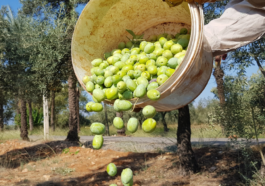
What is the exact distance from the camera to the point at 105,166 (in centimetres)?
579

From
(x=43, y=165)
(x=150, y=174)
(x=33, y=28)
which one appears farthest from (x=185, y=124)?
(x=33, y=28)

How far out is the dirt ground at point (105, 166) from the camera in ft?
14.2

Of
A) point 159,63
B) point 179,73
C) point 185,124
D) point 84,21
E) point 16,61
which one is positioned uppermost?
point 16,61

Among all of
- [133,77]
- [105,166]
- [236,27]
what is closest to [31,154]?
[105,166]

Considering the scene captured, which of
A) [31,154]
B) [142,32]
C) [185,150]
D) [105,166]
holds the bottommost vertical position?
[105,166]

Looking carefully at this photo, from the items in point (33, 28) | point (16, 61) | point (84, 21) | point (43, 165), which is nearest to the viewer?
point (84, 21)

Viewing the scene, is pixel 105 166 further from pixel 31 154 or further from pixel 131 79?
pixel 131 79

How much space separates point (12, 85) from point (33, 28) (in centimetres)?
212

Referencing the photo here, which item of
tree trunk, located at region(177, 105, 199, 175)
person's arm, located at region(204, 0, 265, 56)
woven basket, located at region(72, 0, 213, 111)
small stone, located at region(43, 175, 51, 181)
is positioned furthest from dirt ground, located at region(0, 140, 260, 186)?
person's arm, located at region(204, 0, 265, 56)

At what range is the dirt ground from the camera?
14.2ft

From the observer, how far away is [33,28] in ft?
18.9

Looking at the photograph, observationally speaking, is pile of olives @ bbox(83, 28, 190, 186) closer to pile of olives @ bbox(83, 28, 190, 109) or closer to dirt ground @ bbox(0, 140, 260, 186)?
pile of olives @ bbox(83, 28, 190, 109)

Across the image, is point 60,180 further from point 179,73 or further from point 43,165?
point 179,73

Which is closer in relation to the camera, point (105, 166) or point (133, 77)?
point (133, 77)
